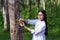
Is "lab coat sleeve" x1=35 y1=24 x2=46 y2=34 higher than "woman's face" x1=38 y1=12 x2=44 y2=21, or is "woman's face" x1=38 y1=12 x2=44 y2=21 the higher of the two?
"woman's face" x1=38 y1=12 x2=44 y2=21

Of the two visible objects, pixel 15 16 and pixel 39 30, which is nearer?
pixel 39 30

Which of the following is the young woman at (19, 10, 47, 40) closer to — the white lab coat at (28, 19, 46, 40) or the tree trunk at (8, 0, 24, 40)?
the white lab coat at (28, 19, 46, 40)

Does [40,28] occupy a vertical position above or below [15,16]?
below

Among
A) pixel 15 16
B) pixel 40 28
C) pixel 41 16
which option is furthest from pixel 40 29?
pixel 15 16

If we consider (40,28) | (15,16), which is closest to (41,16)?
(40,28)

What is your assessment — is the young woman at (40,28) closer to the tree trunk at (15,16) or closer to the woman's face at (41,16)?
the woman's face at (41,16)

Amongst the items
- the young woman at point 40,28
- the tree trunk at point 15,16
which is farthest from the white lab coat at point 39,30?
the tree trunk at point 15,16

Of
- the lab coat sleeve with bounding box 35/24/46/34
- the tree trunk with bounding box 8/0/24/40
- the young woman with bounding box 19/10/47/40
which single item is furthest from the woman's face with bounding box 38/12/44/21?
the tree trunk with bounding box 8/0/24/40

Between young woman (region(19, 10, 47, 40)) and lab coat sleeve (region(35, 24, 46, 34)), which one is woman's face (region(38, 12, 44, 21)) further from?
lab coat sleeve (region(35, 24, 46, 34))

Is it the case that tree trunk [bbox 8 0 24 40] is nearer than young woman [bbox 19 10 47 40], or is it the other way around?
young woman [bbox 19 10 47 40]

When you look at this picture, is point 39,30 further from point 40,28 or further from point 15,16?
point 15,16

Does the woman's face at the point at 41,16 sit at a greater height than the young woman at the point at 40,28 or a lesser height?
greater

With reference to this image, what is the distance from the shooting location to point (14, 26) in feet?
21.8

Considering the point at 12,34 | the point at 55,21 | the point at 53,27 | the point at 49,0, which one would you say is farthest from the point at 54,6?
the point at 12,34
